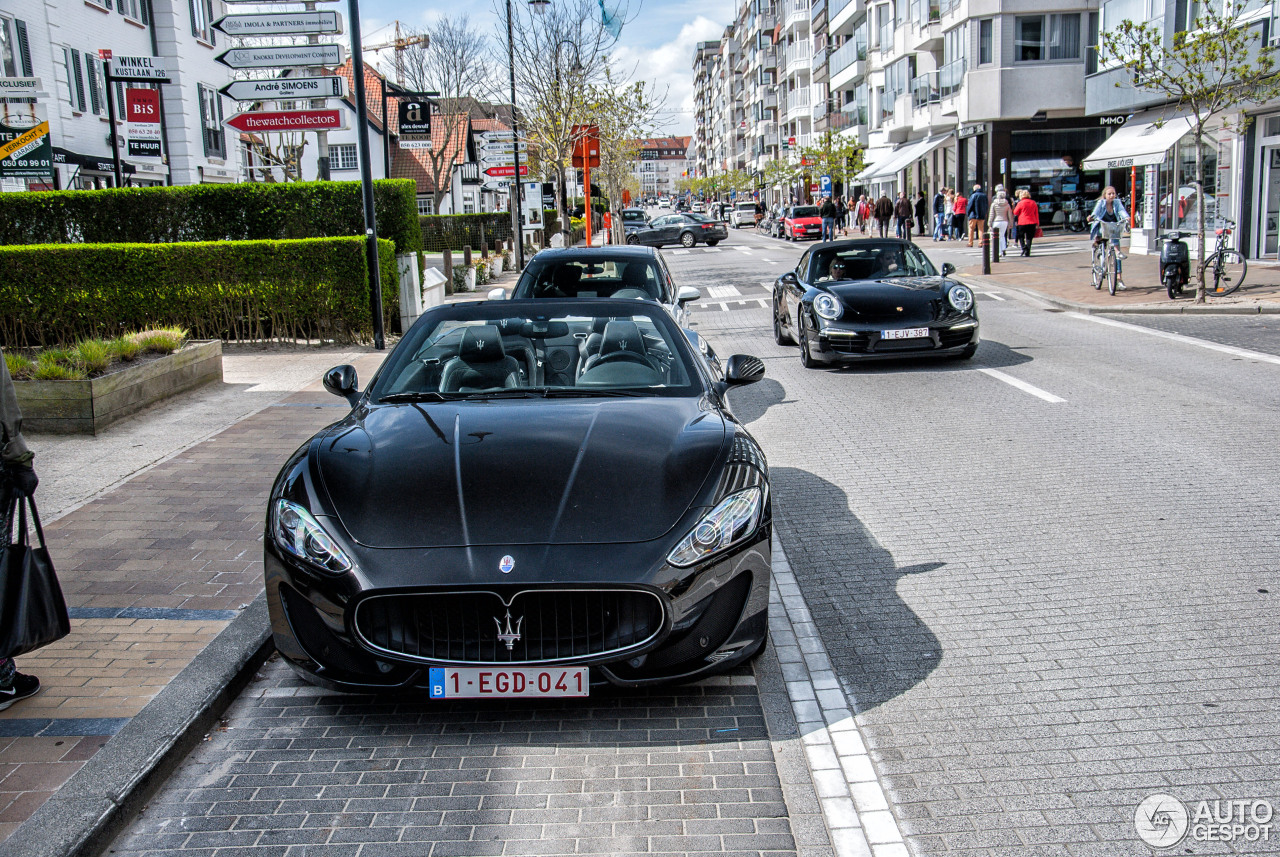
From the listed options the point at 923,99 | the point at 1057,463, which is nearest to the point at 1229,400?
the point at 1057,463

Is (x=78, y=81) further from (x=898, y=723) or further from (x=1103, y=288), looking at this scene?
(x=898, y=723)

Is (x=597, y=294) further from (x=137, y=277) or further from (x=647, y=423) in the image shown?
(x=137, y=277)

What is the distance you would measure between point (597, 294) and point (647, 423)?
585cm

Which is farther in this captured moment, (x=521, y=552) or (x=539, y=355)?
(x=539, y=355)

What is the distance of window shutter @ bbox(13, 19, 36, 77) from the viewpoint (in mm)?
25359

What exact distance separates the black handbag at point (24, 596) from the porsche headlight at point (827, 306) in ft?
30.0

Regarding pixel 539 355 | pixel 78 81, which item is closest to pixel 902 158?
pixel 78 81

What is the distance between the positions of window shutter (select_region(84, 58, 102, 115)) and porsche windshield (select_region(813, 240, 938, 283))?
23458mm

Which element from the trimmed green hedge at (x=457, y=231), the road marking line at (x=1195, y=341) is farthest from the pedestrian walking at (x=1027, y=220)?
the trimmed green hedge at (x=457, y=231)

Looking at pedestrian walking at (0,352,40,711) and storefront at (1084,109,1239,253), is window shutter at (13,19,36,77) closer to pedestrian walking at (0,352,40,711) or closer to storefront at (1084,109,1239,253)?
pedestrian walking at (0,352,40,711)

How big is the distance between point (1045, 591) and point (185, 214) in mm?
13645

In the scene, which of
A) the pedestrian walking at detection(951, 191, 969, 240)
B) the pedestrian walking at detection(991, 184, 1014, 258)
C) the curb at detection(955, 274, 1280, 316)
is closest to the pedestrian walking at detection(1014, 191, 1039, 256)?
the pedestrian walking at detection(991, 184, 1014, 258)

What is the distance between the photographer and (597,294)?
10086 mm

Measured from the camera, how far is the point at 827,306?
11.9m
